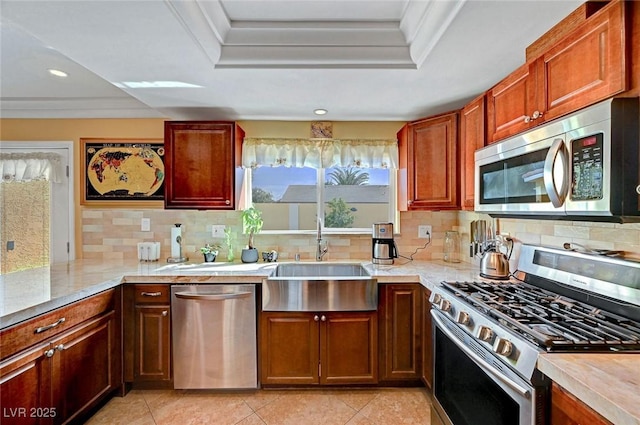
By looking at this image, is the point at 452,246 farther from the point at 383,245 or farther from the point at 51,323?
the point at 51,323

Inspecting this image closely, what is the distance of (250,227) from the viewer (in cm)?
288

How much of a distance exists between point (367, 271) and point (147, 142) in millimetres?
2312

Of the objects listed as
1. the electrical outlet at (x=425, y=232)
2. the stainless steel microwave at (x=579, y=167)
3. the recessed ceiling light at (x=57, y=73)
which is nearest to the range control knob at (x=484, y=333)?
the stainless steel microwave at (x=579, y=167)

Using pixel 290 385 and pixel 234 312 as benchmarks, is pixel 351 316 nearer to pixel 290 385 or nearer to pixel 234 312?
pixel 290 385

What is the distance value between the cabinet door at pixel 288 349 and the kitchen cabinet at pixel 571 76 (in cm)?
178

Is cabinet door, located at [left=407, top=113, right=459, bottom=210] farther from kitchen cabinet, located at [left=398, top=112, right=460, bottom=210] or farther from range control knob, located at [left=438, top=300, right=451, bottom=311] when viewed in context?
range control knob, located at [left=438, top=300, right=451, bottom=311]

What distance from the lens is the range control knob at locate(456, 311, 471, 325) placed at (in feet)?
4.62

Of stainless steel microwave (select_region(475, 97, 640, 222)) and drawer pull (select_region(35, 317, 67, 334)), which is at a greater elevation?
stainless steel microwave (select_region(475, 97, 640, 222))

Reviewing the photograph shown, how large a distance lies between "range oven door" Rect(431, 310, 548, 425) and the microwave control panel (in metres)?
0.70

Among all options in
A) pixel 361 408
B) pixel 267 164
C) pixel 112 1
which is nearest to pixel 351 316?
pixel 361 408

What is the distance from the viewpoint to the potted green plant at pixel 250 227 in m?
2.79

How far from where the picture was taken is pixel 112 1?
4.32ft

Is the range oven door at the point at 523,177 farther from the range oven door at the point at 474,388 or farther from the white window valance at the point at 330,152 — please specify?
the white window valance at the point at 330,152

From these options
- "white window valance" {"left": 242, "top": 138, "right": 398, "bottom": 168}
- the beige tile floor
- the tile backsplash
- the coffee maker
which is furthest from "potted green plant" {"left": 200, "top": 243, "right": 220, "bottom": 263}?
the coffee maker
